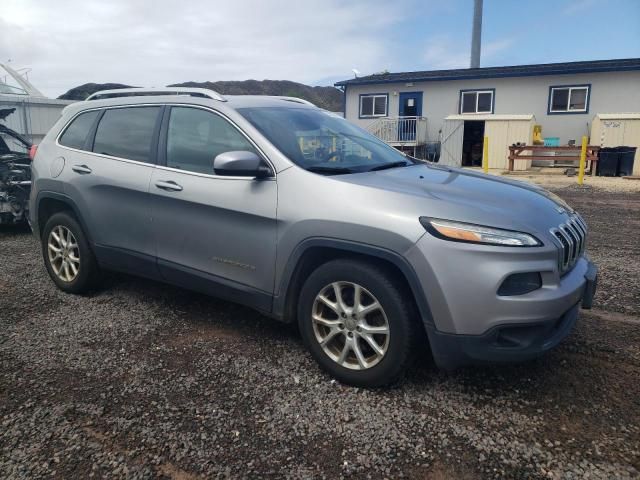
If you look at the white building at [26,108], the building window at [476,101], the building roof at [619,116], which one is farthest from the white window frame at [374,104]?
the white building at [26,108]

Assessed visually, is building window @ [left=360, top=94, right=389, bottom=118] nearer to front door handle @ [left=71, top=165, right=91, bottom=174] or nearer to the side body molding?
front door handle @ [left=71, top=165, right=91, bottom=174]

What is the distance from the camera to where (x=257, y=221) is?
321 cm

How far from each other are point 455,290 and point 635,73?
22.5m

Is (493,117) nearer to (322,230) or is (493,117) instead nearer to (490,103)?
(490,103)

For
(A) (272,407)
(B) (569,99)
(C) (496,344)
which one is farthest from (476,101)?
(A) (272,407)

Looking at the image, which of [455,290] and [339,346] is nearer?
[455,290]

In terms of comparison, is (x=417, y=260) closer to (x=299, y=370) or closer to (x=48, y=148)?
(x=299, y=370)

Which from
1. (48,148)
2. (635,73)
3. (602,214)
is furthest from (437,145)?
(48,148)

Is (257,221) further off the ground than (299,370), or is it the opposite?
(257,221)

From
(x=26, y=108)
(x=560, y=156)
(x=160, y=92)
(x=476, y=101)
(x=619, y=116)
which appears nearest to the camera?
(x=160, y=92)

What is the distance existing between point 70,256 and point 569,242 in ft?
13.1

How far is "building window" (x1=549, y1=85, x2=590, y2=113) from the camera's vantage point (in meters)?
21.2

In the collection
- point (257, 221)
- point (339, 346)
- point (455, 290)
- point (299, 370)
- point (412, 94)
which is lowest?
point (299, 370)

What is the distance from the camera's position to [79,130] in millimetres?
4496
